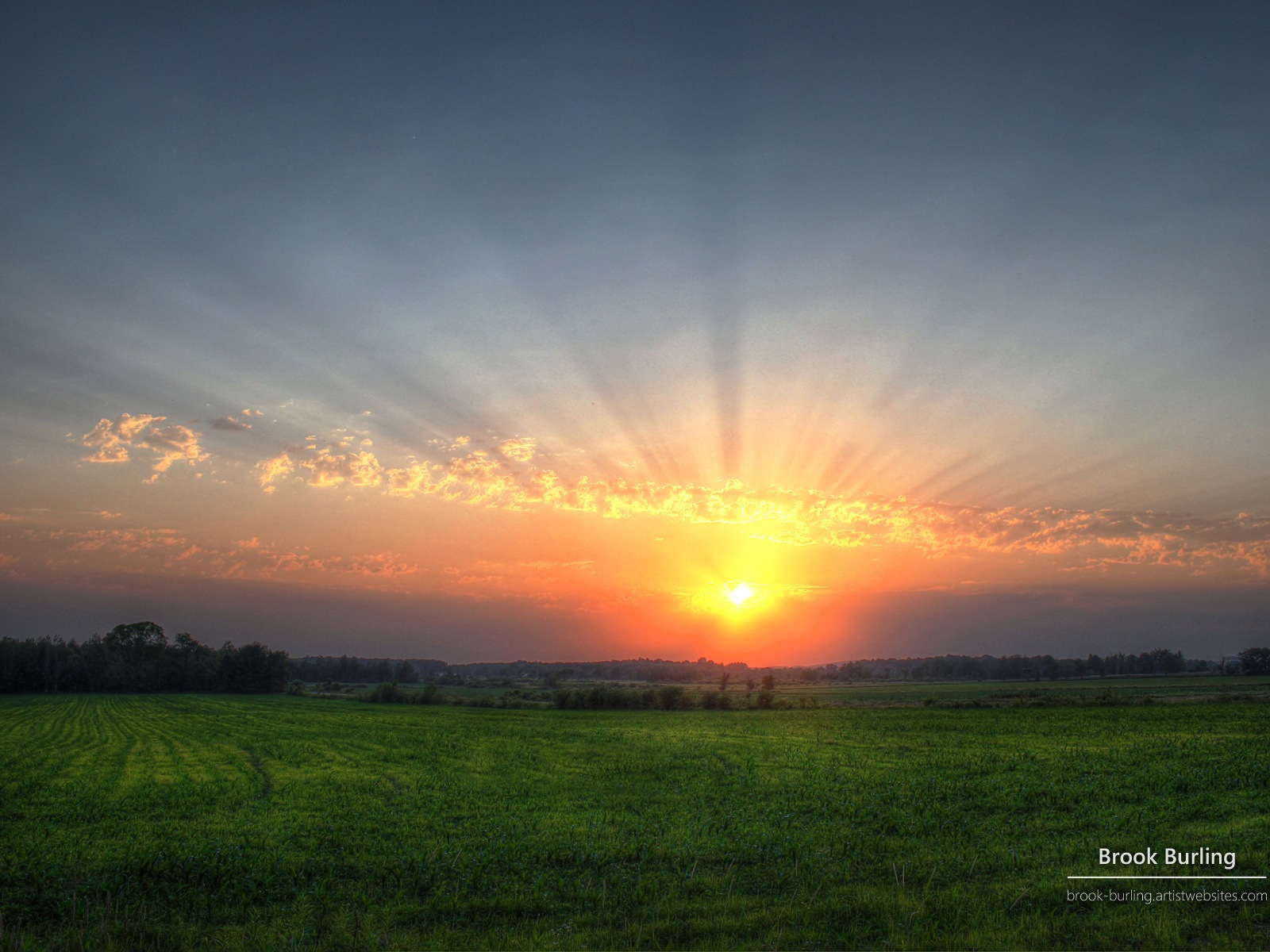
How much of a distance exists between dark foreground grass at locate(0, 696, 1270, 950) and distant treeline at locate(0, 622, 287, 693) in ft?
451

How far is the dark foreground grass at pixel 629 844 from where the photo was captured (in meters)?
10.9

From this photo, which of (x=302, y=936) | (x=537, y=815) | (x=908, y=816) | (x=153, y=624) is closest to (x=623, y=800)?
(x=537, y=815)

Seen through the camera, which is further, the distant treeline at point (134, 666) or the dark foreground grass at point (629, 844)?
the distant treeline at point (134, 666)

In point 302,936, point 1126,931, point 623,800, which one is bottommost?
point 623,800

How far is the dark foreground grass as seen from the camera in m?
10.9

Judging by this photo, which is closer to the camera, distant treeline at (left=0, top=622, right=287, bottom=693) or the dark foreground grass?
the dark foreground grass

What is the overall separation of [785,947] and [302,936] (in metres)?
7.98

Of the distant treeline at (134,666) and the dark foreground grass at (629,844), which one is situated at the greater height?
the dark foreground grass at (629,844)

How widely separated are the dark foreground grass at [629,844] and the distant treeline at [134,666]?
451 feet

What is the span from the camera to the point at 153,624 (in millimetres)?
183000

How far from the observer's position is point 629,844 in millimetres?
16828

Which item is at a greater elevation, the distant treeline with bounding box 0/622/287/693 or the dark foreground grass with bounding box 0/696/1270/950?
the dark foreground grass with bounding box 0/696/1270/950

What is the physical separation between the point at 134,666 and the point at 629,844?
7453 inches

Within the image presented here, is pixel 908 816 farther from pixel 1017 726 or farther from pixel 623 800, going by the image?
pixel 1017 726
